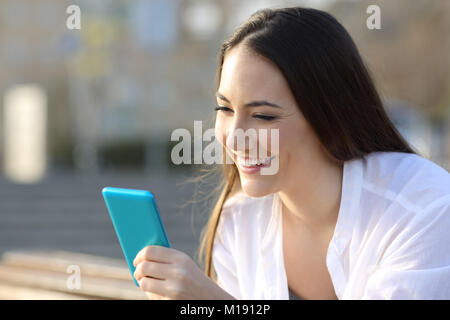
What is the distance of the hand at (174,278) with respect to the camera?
4.73 ft

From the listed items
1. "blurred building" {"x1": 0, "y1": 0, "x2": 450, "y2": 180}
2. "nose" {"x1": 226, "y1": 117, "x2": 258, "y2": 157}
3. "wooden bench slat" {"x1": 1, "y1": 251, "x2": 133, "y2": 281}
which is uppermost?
"blurred building" {"x1": 0, "y1": 0, "x2": 450, "y2": 180}

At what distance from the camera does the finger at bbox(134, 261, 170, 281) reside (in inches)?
57.5

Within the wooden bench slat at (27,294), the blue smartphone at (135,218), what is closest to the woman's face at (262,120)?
the blue smartphone at (135,218)

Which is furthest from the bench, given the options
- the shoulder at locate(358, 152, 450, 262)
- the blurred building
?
the blurred building

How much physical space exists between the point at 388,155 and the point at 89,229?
879 centimetres

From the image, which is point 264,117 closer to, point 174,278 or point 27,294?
point 174,278

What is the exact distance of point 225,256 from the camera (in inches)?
84.9

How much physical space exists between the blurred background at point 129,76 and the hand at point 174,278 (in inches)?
642

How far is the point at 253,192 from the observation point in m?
1.71

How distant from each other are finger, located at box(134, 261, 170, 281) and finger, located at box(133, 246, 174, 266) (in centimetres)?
1

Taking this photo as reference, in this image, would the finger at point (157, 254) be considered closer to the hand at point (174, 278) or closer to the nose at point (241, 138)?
the hand at point (174, 278)

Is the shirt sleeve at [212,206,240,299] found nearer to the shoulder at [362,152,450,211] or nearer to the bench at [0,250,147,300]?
the bench at [0,250,147,300]
